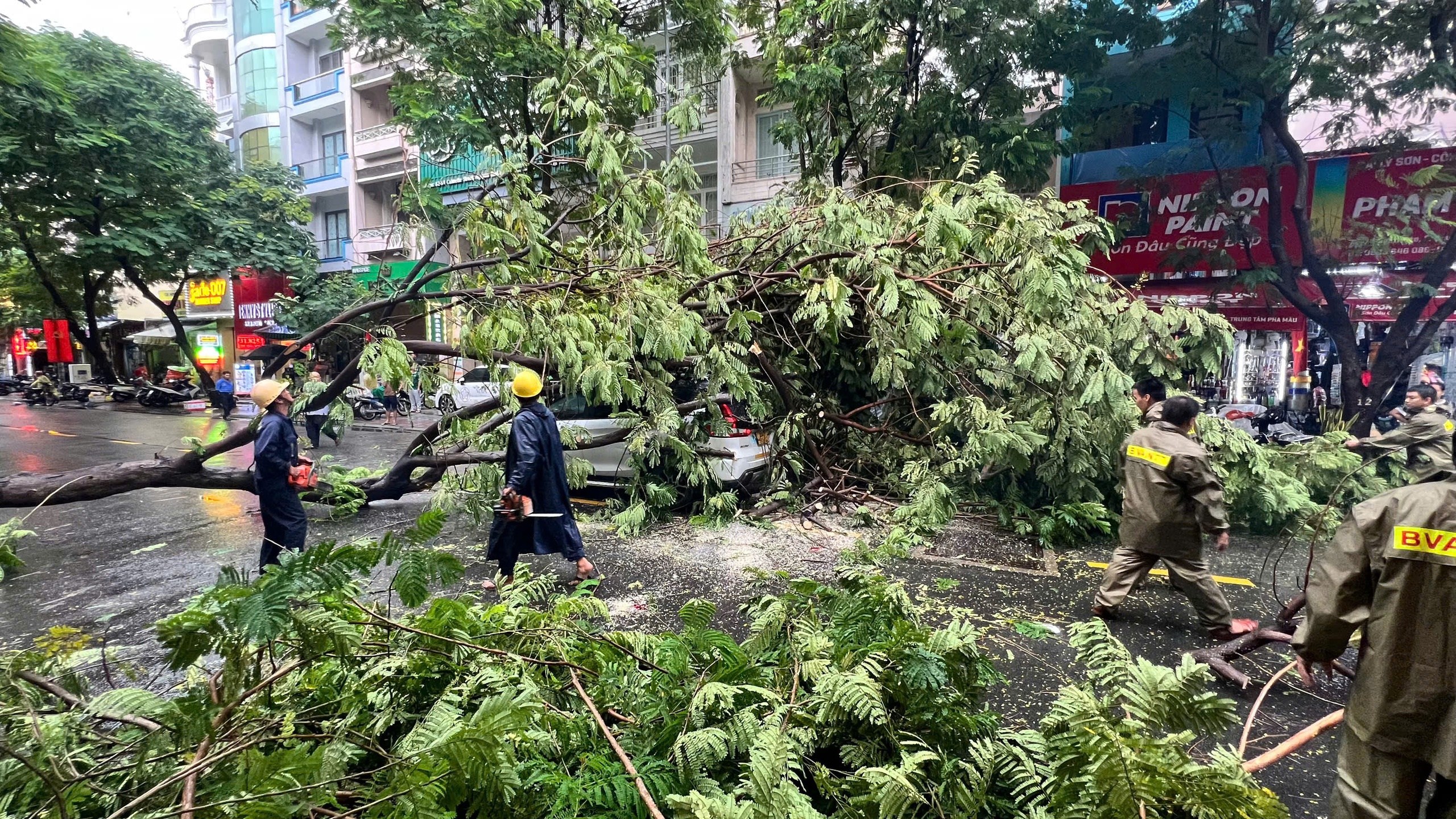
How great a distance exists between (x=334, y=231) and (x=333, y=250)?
0.69 m

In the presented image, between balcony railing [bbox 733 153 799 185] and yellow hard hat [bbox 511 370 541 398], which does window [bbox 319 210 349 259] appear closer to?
balcony railing [bbox 733 153 799 185]

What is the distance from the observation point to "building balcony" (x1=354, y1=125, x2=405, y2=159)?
869 inches

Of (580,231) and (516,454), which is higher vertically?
(580,231)

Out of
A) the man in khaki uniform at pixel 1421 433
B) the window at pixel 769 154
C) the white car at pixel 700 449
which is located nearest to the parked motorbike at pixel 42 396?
the window at pixel 769 154

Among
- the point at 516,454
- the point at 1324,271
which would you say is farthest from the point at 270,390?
the point at 1324,271

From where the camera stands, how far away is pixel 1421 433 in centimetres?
609

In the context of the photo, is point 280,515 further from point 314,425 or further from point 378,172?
point 378,172

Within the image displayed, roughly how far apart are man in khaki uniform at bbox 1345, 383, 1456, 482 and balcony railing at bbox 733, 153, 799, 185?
12.4m

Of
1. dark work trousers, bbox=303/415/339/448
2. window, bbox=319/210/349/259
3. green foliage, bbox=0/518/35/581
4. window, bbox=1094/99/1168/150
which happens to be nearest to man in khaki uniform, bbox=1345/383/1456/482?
window, bbox=1094/99/1168/150

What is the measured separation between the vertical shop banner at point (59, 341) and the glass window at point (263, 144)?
33.9 ft

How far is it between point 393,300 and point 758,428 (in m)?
3.59

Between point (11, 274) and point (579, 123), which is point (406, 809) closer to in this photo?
point (579, 123)

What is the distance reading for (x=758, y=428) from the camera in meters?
7.07

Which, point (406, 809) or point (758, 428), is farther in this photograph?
point (758, 428)
